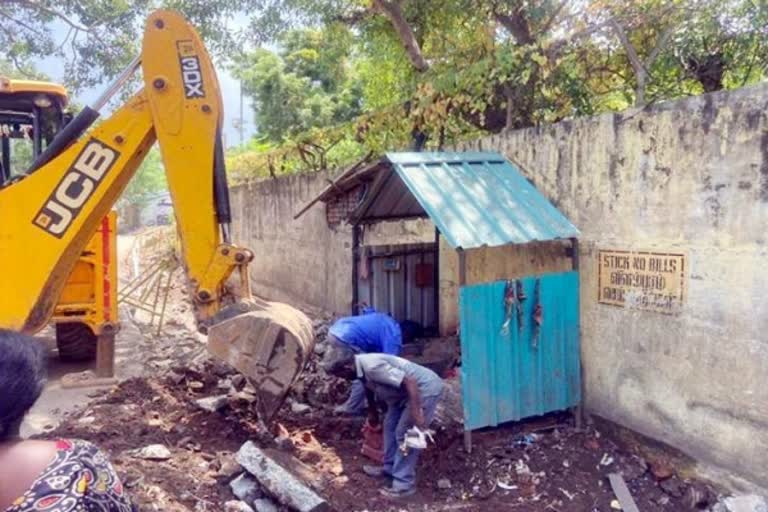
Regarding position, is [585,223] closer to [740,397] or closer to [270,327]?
[740,397]

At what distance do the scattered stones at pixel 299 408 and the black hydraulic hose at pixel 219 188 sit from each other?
223 centimetres

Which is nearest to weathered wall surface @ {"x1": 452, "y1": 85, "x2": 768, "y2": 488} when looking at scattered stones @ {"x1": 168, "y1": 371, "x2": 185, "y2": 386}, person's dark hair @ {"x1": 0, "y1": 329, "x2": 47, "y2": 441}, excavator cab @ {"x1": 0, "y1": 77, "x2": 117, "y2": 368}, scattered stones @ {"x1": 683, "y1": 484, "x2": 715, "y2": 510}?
scattered stones @ {"x1": 683, "y1": 484, "x2": 715, "y2": 510}

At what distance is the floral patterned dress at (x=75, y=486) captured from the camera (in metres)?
1.75

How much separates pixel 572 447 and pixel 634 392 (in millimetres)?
703

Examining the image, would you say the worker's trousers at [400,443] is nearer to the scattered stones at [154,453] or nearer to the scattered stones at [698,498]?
the scattered stones at [154,453]

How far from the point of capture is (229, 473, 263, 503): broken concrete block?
464 centimetres

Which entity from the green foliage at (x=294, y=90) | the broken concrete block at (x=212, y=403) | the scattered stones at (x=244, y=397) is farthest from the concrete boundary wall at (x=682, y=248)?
the green foliage at (x=294, y=90)

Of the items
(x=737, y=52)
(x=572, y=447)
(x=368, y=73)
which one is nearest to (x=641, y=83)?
(x=737, y=52)

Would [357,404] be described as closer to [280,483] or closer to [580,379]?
[280,483]

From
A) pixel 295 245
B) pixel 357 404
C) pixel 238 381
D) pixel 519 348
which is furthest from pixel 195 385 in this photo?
pixel 295 245

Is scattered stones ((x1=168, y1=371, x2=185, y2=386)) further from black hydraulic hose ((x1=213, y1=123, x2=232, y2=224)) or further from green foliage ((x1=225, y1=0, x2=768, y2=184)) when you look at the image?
green foliage ((x1=225, y1=0, x2=768, y2=184))

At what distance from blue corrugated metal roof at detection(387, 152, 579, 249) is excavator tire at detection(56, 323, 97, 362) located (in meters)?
5.02

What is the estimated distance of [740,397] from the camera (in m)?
4.62

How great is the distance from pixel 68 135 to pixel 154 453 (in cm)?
254
